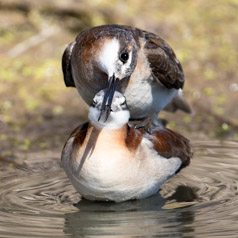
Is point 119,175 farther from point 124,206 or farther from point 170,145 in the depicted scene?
point 170,145

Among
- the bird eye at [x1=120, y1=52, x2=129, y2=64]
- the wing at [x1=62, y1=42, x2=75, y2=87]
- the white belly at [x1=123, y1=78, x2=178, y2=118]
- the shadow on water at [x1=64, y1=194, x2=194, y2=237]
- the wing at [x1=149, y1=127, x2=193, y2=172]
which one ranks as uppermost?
the wing at [x1=62, y1=42, x2=75, y2=87]

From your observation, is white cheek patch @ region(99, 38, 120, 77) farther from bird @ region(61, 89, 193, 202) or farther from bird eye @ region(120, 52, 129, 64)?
bird @ region(61, 89, 193, 202)

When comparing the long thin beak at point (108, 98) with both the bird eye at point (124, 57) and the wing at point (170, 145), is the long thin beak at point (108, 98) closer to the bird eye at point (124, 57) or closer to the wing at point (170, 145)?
the bird eye at point (124, 57)

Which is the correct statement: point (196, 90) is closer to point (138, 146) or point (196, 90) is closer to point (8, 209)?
point (138, 146)

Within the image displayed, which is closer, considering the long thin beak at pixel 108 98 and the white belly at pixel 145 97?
the long thin beak at pixel 108 98

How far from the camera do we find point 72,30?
1322 centimetres

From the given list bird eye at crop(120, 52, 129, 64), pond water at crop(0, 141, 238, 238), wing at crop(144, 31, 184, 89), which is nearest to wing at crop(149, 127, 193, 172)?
pond water at crop(0, 141, 238, 238)

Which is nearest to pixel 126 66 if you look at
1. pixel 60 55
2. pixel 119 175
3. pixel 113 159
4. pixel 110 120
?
pixel 110 120

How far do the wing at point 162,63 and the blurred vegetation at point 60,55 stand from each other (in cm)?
133

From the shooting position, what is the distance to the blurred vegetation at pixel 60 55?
9961 mm

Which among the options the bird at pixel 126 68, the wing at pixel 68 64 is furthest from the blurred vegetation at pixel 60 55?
the bird at pixel 126 68

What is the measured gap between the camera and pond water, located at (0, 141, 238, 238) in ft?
20.3

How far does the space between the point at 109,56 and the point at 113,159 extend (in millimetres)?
1155

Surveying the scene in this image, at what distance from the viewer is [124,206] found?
22.9 ft
